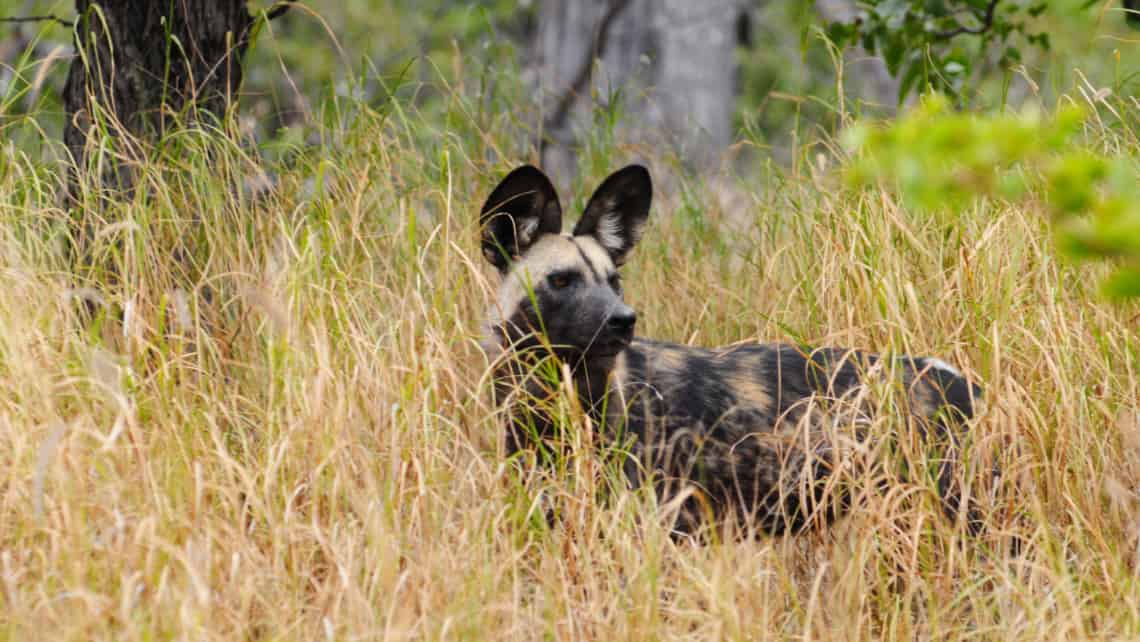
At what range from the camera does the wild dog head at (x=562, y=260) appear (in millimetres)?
3682

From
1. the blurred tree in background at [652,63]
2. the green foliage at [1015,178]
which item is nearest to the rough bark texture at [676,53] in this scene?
the blurred tree in background at [652,63]

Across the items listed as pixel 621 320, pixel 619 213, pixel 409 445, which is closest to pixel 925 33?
pixel 619 213

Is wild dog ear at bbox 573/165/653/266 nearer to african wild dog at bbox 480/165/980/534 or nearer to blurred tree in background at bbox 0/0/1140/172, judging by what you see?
african wild dog at bbox 480/165/980/534

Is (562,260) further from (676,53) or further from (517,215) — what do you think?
(676,53)

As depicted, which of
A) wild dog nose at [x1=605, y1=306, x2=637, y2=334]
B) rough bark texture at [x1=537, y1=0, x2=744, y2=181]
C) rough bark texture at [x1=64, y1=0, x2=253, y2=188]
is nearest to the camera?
wild dog nose at [x1=605, y1=306, x2=637, y2=334]

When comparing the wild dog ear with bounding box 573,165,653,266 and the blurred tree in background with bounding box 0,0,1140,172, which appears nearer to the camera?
the wild dog ear with bounding box 573,165,653,266

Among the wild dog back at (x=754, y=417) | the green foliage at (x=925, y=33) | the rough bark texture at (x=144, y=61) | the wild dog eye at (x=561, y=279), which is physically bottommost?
the wild dog back at (x=754, y=417)

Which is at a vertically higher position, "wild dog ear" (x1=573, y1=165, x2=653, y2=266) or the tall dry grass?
"wild dog ear" (x1=573, y1=165, x2=653, y2=266)

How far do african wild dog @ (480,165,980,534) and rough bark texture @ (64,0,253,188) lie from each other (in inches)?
52.9

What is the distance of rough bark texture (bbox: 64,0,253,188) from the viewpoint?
4.42 m

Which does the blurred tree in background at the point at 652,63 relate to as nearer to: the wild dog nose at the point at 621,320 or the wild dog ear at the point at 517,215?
the wild dog ear at the point at 517,215

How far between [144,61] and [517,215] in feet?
5.16

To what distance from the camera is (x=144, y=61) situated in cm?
445

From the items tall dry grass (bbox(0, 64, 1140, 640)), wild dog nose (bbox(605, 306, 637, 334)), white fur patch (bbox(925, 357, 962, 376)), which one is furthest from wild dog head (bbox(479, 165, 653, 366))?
white fur patch (bbox(925, 357, 962, 376))
